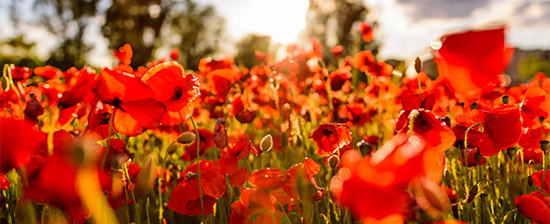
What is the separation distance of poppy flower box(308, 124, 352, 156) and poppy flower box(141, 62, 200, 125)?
0.32 meters

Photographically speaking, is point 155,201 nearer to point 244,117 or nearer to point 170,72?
point 244,117

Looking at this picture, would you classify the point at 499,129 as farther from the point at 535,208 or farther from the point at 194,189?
the point at 194,189

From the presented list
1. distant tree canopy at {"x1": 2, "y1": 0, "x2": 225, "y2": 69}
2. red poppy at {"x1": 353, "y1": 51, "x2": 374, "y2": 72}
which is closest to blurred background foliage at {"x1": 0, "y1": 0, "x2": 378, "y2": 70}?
distant tree canopy at {"x1": 2, "y1": 0, "x2": 225, "y2": 69}

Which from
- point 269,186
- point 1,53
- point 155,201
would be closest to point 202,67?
point 155,201

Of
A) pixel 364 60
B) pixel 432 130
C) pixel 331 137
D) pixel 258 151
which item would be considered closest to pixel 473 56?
pixel 432 130

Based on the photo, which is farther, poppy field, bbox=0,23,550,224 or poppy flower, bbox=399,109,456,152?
poppy flower, bbox=399,109,456,152

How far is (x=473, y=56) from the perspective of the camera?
2.08ft

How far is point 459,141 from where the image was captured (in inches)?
44.8

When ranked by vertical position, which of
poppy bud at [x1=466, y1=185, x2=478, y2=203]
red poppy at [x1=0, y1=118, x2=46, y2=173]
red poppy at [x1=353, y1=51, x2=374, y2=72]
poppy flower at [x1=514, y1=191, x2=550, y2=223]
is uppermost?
red poppy at [x1=353, y1=51, x2=374, y2=72]

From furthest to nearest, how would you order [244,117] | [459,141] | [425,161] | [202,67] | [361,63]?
[361,63], [202,67], [244,117], [459,141], [425,161]

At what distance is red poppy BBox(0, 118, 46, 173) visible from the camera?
64 cm

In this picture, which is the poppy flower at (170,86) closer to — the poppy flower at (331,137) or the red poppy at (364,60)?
the poppy flower at (331,137)

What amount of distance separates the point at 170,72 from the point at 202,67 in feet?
5.14

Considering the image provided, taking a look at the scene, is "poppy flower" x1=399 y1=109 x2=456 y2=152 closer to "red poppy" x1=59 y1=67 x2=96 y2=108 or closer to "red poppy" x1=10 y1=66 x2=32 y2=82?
"red poppy" x1=59 y1=67 x2=96 y2=108
